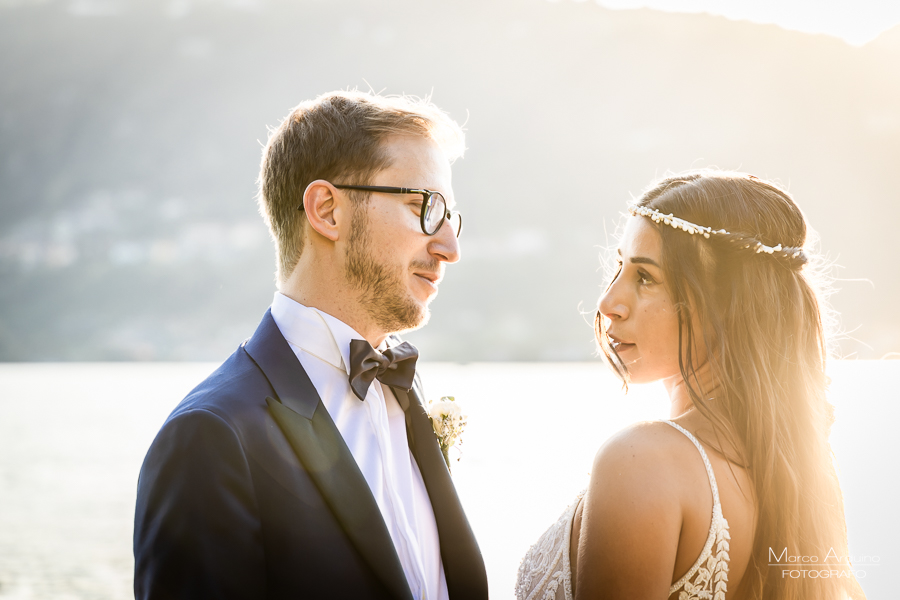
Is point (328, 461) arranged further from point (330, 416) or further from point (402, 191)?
point (402, 191)

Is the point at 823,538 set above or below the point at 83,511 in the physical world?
above

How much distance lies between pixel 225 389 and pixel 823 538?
239 centimetres

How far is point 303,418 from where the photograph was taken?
2.28m

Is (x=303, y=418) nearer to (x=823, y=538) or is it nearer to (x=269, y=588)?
(x=269, y=588)

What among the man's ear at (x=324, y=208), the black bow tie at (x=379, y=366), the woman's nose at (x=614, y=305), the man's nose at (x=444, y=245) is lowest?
the black bow tie at (x=379, y=366)

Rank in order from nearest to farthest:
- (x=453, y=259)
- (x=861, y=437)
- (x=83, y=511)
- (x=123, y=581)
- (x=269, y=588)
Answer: (x=269, y=588) → (x=453, y=259) → (x=123, y=581) → (x=861, y=437) → (x=83, y=511)

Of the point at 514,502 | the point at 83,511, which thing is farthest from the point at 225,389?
the point at 83,511

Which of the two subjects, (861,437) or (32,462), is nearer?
(861,437)

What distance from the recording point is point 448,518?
266 cm

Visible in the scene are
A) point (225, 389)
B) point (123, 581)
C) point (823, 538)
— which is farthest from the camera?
point (123, 581)

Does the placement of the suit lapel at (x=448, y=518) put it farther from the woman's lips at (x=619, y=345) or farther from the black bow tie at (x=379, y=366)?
the woman's lips at (x=619, y=345)

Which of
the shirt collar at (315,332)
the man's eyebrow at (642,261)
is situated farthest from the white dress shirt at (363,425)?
the man's eyebrow at (642,261)

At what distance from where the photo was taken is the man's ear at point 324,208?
273 cm

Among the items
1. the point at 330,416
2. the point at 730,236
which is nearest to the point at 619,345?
the point at 730,236
